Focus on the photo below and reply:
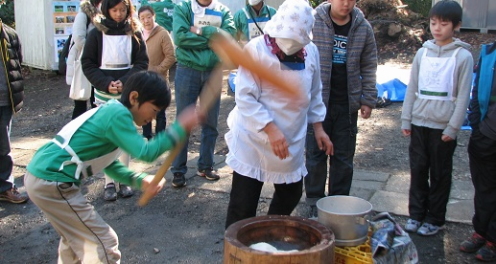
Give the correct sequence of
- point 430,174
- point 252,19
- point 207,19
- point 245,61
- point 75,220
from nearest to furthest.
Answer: point 245,61, point 75,220, point 430,174, point 207,19, point 252,19

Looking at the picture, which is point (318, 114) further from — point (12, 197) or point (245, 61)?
point (12, 197)

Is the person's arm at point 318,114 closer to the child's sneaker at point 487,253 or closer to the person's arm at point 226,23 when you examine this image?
the child's sneaker at point 487,253

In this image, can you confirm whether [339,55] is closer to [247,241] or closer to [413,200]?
[413,200]

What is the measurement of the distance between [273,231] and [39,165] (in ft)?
4.37

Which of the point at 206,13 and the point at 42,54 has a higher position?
the point at 206,13

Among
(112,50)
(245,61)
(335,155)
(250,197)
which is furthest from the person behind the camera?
(112,50)

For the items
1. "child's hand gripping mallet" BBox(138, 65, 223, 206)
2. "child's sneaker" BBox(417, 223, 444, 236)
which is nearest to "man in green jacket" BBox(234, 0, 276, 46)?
"child's hand gripping mallet" BBox(138, 65, 223, 206)

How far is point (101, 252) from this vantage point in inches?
124

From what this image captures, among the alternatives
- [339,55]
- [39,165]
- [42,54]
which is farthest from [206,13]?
[42,54]

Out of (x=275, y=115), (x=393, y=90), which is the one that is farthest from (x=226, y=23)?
(x=393, y=90)

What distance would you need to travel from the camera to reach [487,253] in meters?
3.80

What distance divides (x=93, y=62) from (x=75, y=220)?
7.04 ft

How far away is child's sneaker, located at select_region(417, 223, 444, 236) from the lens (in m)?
4.16

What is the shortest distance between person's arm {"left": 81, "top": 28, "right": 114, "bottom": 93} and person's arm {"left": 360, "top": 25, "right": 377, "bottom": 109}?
2168mm
